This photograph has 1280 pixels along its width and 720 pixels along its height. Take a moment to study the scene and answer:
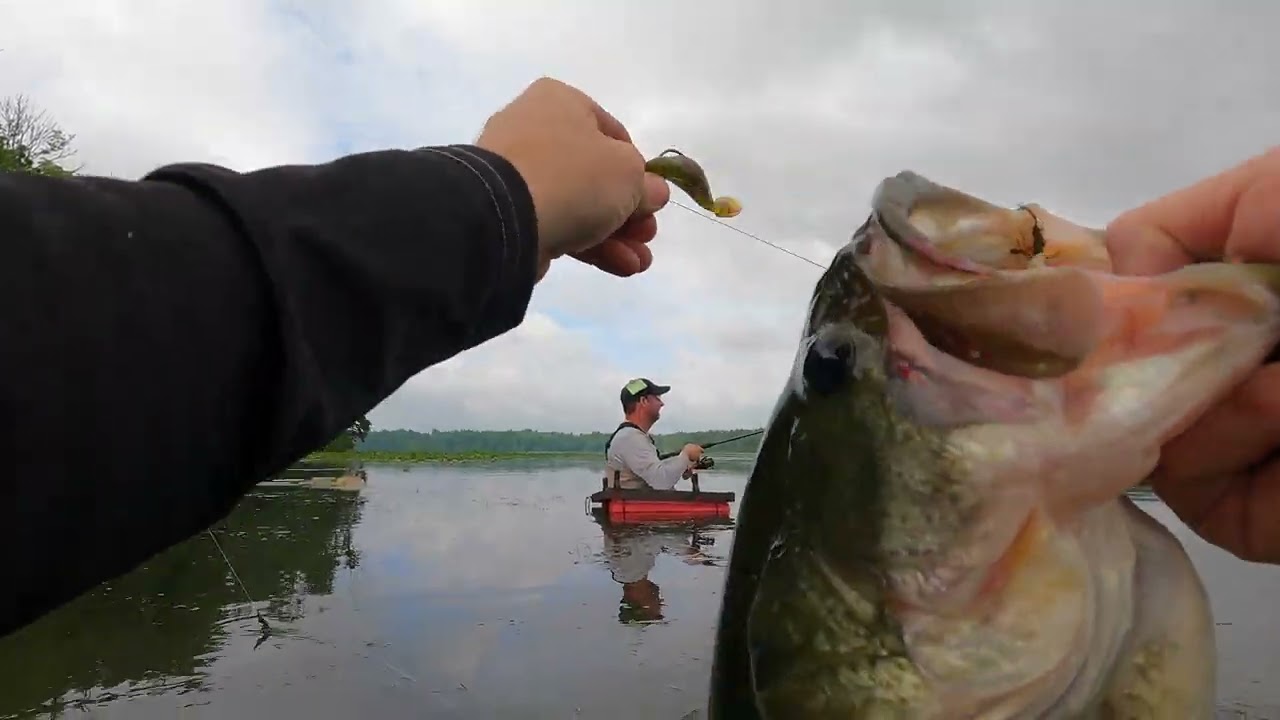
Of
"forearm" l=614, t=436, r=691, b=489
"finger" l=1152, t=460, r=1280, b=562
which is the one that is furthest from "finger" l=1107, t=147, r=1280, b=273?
"forearm" l=614, t=436, r=691, b=489

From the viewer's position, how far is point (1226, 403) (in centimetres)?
129

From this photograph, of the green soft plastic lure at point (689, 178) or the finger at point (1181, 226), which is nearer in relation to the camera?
the finger at point (1181, 226)

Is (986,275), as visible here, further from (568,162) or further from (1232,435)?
(568,162)

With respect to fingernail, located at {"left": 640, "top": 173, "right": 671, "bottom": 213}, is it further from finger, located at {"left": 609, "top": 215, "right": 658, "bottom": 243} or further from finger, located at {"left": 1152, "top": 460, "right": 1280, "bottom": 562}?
finger, located at {"left": 1152, "top": 460, "right": 1280, "bottom": 562}

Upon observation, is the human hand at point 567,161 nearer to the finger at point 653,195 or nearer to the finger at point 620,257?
the finger at point 653,195

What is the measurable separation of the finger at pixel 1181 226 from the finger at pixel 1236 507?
373 millimetres

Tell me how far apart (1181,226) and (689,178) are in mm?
1096

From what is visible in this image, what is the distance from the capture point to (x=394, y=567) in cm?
1016

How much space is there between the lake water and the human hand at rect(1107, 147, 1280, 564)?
4.22 m

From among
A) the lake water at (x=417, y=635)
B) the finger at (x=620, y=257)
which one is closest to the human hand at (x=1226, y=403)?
the finger at (x=620, y=257)

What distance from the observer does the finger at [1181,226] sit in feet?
4.44

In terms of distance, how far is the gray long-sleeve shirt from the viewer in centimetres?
1312

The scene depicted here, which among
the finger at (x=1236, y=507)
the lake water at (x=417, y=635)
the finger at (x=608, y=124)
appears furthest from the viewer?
the lake water at (x=417, y=635)

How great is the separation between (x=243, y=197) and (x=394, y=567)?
979cm
